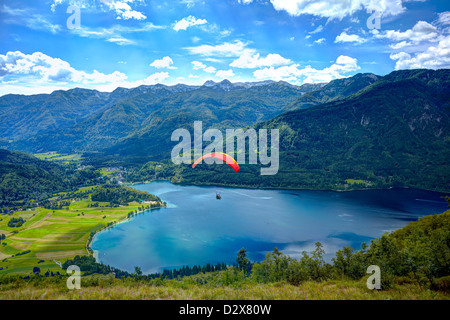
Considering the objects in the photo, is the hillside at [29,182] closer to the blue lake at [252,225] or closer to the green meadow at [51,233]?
the green meadow at [51,233]

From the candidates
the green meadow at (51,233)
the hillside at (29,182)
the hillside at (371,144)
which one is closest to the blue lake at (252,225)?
the green meadow at (51,233)

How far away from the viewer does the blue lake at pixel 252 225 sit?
5594cm

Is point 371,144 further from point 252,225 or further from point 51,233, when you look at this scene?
point 51,233

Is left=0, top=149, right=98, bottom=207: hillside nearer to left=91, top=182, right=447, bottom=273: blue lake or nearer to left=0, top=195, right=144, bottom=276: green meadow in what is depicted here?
left=0, top=195, right=144, bottom=276: green meadow

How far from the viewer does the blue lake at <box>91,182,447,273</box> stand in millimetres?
55938

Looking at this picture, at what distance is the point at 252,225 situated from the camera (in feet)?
238

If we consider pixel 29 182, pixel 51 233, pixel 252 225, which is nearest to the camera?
pixel 51 233

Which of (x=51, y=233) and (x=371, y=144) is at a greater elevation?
(x=371, y=144)

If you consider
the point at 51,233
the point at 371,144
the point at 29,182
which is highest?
the point at 371,144

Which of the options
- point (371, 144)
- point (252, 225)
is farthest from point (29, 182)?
point (371, 144)

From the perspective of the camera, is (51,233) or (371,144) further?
(371,144)

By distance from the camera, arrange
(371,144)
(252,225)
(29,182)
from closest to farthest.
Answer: (252,225)
(29,182)
(371,144)
